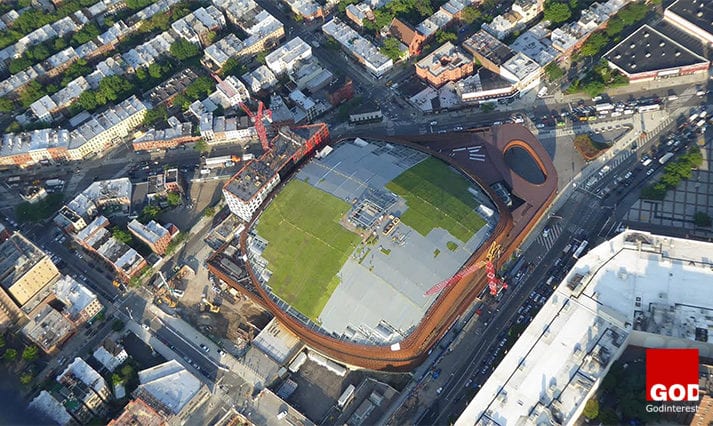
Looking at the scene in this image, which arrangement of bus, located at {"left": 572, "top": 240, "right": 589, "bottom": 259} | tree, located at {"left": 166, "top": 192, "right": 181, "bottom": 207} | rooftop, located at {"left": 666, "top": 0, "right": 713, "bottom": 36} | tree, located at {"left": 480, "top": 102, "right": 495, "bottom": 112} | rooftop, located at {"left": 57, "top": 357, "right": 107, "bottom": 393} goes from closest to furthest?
rooftop, located at {"left": 57, "top": 357, "right": 107, "bottom": 393} < bus, located at {"left": 572, "top": 240, "right": 589, "bottom": 259} < tree, located at {"left": 166, "top": 192, "right": 181, "bottom": 207} < tree, located at {"left": 480, "top": 102, "right": 495, "bottom": 112} < rooftop, located at {"left": 666, "top": 0, "right": 713, "bottom": 36}

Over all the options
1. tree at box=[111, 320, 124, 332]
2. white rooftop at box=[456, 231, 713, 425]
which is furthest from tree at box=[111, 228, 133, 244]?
white rooftop at box=[456, 231, 713, 425]

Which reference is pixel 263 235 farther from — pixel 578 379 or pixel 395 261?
pixel 578 379

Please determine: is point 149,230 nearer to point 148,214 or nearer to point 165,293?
point 148,214

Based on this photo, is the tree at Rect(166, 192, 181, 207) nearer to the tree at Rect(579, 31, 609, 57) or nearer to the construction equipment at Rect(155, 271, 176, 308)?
the construction equipment at Rect(155, 271, 176, 308)

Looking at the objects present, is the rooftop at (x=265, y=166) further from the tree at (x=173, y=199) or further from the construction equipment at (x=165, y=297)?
the construction equipment at (x=165, y=297)

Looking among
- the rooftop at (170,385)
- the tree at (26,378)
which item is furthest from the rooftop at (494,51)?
the tree at (26,378)
